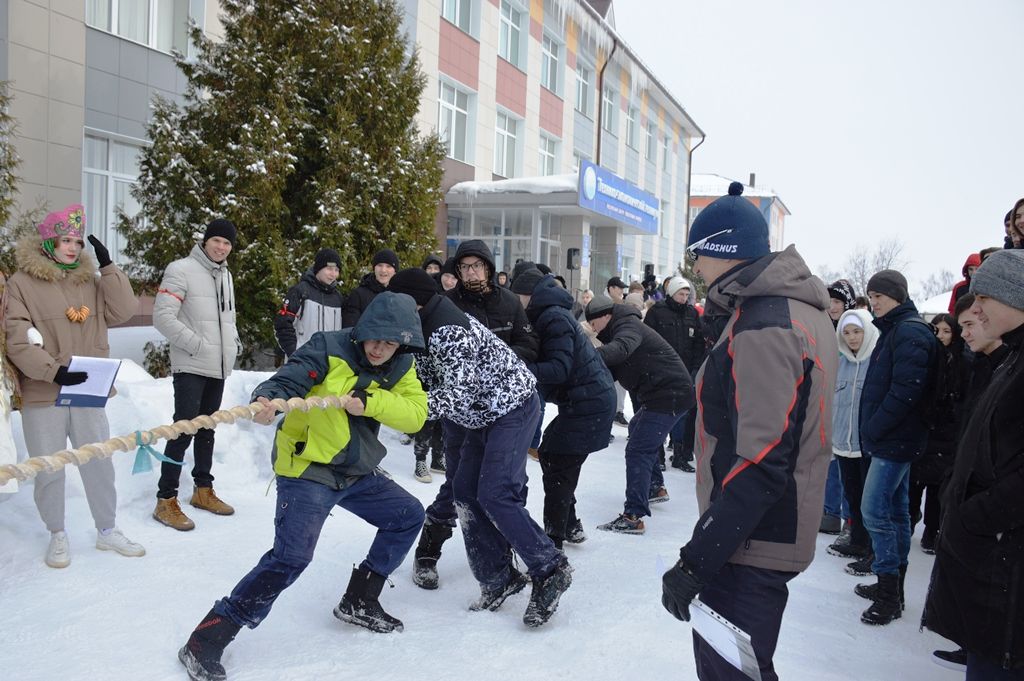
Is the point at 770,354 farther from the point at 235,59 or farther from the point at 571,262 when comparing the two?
the point at 571,262

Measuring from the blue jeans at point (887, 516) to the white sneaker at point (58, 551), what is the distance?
451 cm

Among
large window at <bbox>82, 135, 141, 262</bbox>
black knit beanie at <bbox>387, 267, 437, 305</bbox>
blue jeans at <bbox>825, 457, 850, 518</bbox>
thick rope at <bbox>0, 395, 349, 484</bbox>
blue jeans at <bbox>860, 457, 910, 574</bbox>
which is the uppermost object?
large window at <bbox>82, 135, 141, 262</bbox>

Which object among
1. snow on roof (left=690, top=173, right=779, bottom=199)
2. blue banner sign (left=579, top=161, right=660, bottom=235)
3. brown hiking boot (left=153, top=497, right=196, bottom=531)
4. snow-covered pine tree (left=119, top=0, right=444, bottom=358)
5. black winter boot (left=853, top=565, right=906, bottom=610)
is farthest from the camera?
snow on roof (left=690, top=173, right=779, bottom=199)

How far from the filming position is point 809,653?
3641mm

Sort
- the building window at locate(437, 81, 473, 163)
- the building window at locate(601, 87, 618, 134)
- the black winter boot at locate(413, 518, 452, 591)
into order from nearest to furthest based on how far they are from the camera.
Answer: the black winter boot at locate(413, 518, 452, 591)
the building window at locate(437, 81, 473, 163)
the building window at locate(601, 87, 618, 134)

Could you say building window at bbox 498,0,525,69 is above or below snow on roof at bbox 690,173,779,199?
below

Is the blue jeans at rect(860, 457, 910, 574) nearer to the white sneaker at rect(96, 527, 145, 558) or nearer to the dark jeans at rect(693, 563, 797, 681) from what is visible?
the dark jeans at rect(693, 563, 797, 681)

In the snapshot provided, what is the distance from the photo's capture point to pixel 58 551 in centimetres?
413

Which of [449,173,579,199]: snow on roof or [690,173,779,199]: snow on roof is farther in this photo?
[690,173,779,199]: snow on roof

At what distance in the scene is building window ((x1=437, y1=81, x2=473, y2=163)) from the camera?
60.2 ft

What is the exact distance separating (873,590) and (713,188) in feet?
204

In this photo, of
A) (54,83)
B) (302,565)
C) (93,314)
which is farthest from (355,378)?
(54,83)

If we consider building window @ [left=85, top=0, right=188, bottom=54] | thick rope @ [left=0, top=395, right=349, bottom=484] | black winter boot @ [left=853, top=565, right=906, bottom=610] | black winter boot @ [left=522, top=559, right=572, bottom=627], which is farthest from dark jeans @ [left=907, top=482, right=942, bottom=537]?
building window @ [left=85, top=0, right=188, bottom=54]

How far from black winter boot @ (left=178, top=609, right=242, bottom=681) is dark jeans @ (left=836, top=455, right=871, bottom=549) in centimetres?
413
